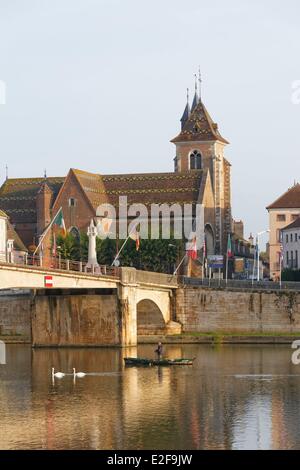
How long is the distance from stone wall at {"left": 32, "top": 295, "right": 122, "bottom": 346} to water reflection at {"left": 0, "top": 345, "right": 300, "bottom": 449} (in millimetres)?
7258

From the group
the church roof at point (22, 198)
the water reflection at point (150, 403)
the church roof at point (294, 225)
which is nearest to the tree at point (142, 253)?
the church roof at point (22, 198)

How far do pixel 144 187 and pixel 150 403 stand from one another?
111 m

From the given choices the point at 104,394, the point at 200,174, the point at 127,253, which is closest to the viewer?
the point at 104,394

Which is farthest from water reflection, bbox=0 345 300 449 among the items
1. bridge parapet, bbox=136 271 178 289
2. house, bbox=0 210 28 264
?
house, bbox=0 210 28 264

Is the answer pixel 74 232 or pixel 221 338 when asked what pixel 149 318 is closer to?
pixel 221 338

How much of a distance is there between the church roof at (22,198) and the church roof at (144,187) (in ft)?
17.5

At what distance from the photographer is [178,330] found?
465 feet

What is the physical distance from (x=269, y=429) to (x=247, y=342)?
65.4m

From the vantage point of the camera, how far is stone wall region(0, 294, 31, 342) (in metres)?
143

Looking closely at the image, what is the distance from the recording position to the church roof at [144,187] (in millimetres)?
187500

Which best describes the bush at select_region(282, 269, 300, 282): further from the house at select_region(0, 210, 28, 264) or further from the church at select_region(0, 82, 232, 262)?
the house at select_region(0, 210, 28, 264)

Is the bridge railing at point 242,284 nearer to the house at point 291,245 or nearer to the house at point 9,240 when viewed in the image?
the house at point 9,240
